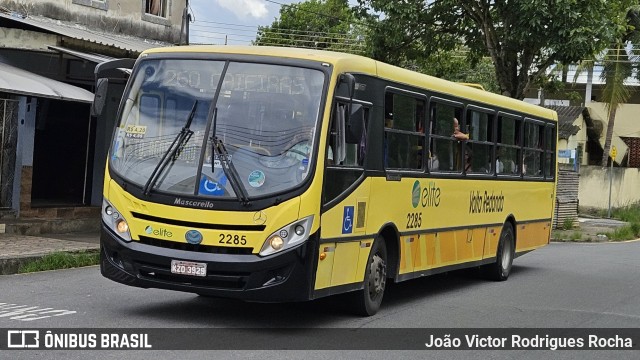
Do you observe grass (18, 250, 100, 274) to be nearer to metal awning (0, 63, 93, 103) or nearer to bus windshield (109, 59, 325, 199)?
metal awning (0, 63, 93, 103)

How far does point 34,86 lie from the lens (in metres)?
16.5

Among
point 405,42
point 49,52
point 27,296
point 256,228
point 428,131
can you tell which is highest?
point 405,42

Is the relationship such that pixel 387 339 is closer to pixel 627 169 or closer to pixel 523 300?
pixel 523 300

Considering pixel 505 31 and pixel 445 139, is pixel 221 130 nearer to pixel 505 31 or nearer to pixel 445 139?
pixel 445 139

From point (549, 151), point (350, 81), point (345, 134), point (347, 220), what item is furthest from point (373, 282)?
point (549, 151)

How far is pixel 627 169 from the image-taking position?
140 feet

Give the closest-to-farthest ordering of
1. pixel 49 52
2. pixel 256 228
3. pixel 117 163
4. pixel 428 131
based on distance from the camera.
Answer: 1. pixel 256 228
2. pixel 117 163
3. pixel 428 131
4. pixel 49 52

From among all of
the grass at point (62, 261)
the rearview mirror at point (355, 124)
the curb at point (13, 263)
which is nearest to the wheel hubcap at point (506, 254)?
the grass at point (62, 261)

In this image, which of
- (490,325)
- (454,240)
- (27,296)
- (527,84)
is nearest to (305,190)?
(490,325)

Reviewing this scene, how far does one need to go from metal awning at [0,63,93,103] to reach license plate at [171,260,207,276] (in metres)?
7.15

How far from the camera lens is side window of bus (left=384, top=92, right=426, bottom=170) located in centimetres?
1141

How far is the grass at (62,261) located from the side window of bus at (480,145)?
5687 mm

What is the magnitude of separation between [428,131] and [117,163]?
4333 mm

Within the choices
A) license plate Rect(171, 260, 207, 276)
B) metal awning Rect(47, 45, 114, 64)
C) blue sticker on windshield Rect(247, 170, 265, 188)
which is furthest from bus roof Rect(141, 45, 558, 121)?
metal awning Rect(47, 45, 114, 64)
